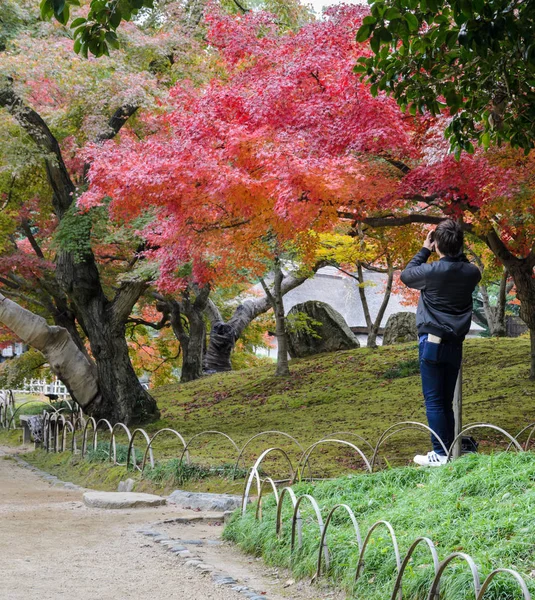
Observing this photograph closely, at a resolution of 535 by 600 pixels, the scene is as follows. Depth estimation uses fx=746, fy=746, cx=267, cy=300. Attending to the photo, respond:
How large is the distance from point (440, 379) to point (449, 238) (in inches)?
39.4

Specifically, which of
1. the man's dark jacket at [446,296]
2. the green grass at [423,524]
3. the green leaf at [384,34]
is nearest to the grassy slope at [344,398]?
the green grass at [423,524]

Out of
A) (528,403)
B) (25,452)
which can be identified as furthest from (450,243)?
(25,452)

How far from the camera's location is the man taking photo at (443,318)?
5.22m

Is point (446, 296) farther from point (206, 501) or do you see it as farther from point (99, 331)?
point (99, 331)

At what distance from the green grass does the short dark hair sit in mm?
1451

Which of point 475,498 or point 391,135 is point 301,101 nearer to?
point 391,135

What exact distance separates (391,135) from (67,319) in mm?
10712

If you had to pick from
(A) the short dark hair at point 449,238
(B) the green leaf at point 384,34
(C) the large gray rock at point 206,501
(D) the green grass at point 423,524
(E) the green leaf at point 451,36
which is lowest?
(C) the large gray rock at point 206,501

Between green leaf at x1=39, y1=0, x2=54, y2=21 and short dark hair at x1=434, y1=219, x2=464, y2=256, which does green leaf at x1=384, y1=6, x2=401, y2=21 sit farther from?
green leaf at x1=39, y1=0, x2=54, y2=21

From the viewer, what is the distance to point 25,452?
43.9 feet

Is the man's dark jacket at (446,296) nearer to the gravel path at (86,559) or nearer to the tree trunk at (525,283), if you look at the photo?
the gravel path at (86,559)

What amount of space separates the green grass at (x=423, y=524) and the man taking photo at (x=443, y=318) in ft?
1.50

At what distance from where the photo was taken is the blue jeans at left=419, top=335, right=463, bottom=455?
5219 mm

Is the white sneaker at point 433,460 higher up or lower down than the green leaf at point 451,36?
lower down
